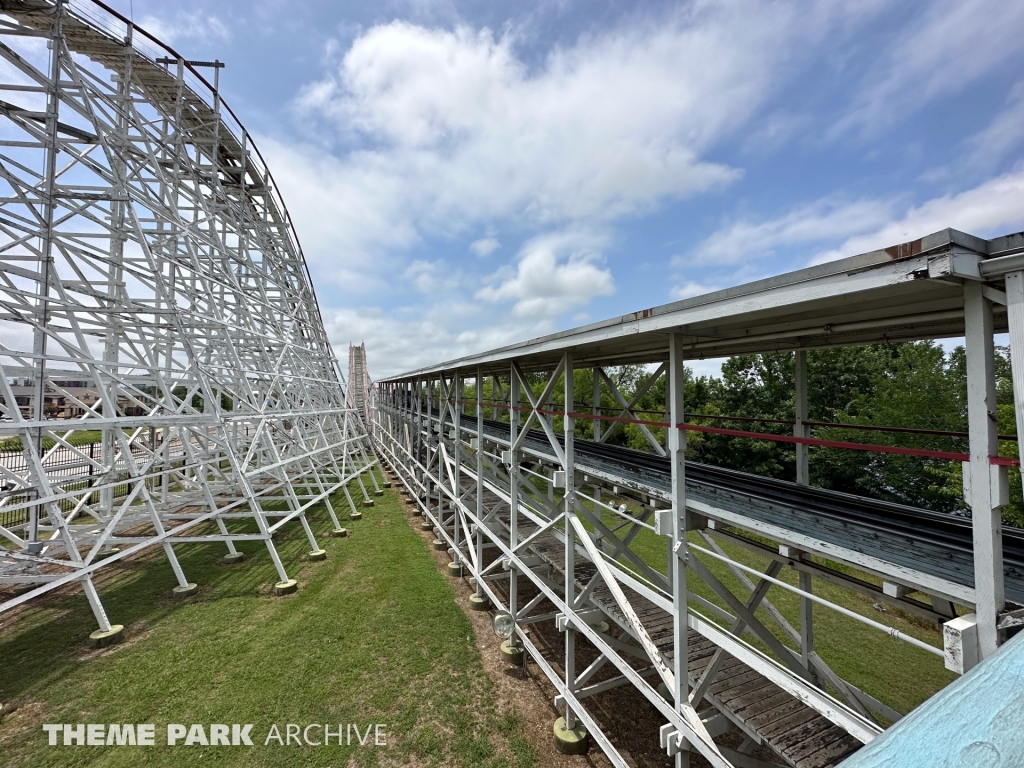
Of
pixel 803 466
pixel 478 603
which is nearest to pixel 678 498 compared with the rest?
pixel 803 466

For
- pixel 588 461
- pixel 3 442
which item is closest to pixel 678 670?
pixel 588 461

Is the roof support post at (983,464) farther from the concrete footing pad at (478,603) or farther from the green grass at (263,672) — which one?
the concrete footing pad at (478,603)

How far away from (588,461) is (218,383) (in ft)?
29.4

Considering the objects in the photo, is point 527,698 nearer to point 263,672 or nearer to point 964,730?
point 263,672

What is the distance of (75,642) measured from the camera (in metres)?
7.34

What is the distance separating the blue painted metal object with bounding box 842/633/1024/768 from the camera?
19.5 inches

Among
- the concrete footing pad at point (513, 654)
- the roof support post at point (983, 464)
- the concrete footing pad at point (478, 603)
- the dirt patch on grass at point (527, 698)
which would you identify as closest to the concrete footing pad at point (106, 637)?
the dirt patch on grass at point (527, 698)

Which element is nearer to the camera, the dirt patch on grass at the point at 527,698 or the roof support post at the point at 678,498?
the roof support post at the point at 678,498

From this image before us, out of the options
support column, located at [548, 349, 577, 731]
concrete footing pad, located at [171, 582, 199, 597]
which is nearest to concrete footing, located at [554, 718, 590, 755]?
support column, located at [548, 349, 577, 731]

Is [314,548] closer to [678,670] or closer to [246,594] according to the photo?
[246,594]

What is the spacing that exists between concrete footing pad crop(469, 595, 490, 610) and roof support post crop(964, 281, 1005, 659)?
831cm

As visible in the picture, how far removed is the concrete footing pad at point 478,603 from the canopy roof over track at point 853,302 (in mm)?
6319

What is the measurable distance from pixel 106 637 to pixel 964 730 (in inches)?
429

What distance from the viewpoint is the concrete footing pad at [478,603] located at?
9.02 meters
